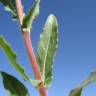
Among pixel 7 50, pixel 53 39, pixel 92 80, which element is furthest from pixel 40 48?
pixel 92 80

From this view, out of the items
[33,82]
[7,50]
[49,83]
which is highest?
[7,50]

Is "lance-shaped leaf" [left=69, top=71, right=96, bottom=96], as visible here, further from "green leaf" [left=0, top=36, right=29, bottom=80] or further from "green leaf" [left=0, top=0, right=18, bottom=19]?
"green leaf" [left=0, top=0, right=18, bottom=19]

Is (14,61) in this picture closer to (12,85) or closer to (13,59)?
(13,59)

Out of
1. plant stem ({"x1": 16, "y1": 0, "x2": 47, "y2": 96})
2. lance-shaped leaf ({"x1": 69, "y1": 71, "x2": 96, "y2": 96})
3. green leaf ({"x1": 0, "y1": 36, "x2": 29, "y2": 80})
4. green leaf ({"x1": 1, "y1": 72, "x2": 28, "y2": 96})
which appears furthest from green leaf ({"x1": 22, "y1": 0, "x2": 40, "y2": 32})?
lance-shaped leaf ({"x1": 69, "y1": 71, "x2": 96, "y2": 96})

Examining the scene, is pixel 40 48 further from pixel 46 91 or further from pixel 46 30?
pixel 46 91

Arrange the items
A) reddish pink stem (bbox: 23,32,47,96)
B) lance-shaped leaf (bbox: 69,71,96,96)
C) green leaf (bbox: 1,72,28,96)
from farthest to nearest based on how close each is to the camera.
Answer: green leaf (bbox: 1,72,28,96)
reddish pink stem (bbox: 23,32,47,96)
lance-shaped leaf (bbox: 69,71,96,96)

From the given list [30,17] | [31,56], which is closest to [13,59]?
[31,56]
